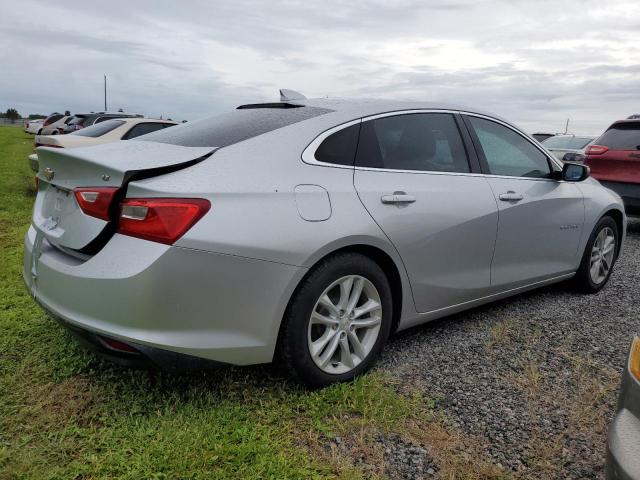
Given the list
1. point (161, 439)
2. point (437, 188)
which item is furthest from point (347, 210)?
point (161, 439)

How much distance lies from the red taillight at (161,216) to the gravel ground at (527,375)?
127 centimetres

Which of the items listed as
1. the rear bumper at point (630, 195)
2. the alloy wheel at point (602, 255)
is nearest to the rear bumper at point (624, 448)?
the alloy wheel at point (602, 255)

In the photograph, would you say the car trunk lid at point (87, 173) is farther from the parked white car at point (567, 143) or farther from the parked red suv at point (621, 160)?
the parked white car at point (567, 143)

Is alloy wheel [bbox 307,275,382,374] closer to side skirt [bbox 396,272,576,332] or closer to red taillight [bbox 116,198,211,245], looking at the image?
side skirt [bbox 396,272,576,332]

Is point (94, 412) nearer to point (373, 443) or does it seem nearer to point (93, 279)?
point (93, 279)

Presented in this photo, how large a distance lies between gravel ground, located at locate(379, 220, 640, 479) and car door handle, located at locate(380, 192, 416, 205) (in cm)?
94

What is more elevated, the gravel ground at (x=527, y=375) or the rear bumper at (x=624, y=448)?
the rear bumper at (x=624, y=448)

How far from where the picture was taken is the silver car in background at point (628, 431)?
1.65 metres

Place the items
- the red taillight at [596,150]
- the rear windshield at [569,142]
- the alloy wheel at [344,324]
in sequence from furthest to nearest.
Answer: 1. the rear windshield at [569,142]
2. the red taillight at [596,150]
3. the alloy wheel at [344,324]

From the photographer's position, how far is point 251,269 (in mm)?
2402

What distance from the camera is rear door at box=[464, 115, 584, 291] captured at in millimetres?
3688

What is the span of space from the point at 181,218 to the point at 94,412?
3.38 ft

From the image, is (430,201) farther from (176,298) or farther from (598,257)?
(598,257)

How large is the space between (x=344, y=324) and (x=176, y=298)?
0.91 metres
